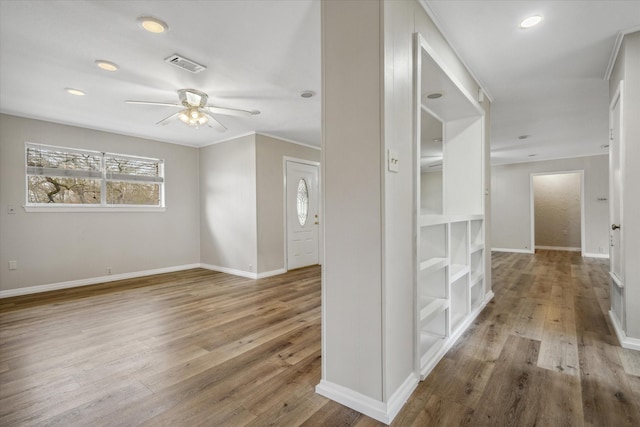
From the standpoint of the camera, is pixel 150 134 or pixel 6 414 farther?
pixel 150 134

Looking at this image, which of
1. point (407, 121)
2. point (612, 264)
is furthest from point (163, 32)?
point (612, 264)

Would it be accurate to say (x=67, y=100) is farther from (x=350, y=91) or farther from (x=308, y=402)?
(x=308, y=402)

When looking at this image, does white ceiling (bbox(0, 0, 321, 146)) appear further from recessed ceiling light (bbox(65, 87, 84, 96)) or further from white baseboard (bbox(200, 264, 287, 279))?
white baseboard (bbox(200, 264, 287, 279))

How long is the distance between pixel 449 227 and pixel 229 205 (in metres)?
4.20

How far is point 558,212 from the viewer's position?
351 inches

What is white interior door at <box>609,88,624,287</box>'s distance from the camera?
8.65 ft

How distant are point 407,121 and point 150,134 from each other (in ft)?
16.3

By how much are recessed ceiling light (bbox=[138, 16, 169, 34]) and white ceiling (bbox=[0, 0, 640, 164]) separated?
0.05m

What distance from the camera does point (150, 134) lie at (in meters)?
5.23

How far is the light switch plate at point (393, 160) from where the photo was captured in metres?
1.62

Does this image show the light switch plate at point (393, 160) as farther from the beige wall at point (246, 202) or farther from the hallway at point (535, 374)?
the beige wall at point (246, 202)

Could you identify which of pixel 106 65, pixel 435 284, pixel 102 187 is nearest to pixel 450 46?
pixel 435 284

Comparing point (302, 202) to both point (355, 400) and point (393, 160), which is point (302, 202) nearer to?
point (393, 160)

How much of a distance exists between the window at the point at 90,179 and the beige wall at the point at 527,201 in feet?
27.9
